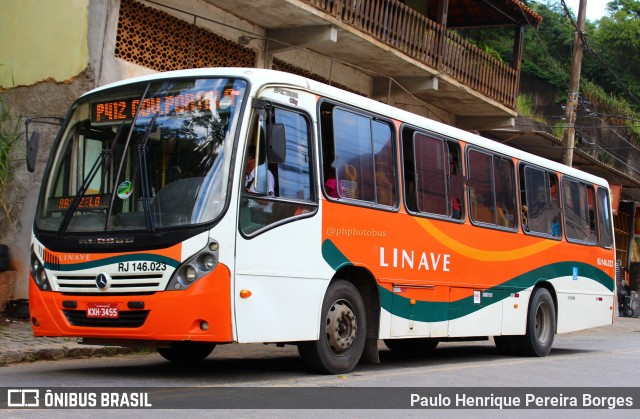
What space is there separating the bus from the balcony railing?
6.17m

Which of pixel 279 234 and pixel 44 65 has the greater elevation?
pixel 44 65

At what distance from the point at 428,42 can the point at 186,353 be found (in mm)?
11445

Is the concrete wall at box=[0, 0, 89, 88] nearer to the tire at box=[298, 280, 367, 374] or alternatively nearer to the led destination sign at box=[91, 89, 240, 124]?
the led destination sign at box=[91, 89, 240, 124]

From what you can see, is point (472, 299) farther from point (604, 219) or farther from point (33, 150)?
point (33, 150)

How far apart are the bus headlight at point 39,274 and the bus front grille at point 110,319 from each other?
0.35 m

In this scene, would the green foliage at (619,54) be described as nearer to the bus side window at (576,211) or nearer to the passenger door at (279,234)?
the bus side window at (576,211)

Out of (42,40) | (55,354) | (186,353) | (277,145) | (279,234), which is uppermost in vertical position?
(42,40)

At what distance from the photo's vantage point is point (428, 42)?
758 inches

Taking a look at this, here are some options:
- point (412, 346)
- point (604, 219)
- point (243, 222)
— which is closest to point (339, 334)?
point (243, 222)

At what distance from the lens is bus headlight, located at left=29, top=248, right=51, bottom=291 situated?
8344 millimetres

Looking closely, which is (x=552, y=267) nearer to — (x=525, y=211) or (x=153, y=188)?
(x=525, y=211)

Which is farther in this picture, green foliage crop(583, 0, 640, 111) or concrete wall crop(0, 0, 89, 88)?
green foliage crop(583, 0, 640, 111)

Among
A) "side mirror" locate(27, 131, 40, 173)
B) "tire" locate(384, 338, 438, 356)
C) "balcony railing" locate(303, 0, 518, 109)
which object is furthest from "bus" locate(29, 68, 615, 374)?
"balcony railing" locate(303, 0, 518, 109)

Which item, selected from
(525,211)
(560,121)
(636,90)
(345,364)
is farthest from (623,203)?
(345,364)
